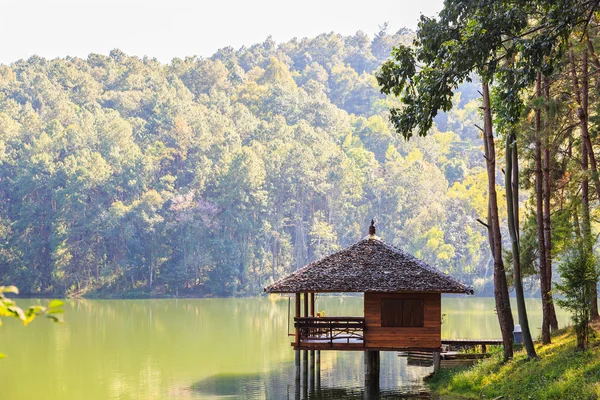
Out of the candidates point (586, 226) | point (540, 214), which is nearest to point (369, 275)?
point (540, 214)

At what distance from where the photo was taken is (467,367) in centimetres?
2453

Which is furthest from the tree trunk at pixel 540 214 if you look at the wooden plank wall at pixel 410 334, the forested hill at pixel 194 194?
the forested hill at pixel 194 194

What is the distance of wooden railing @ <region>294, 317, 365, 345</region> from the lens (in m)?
23.4

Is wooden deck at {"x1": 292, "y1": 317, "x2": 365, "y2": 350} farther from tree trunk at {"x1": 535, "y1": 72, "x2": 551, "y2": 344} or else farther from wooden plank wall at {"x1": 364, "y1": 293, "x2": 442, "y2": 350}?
tree trunk at {"x1": 535, "y1": 72, "x2": 551, "y2": 344}

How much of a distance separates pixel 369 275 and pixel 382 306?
913 millimetres

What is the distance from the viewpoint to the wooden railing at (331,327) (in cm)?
2338

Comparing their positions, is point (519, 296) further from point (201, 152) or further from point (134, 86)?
point (134, 86)

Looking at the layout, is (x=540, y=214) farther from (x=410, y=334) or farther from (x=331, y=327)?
(x=331, y=327)

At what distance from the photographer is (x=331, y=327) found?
76.1ft

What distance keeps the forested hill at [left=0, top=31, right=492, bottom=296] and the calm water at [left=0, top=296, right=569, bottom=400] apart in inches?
843

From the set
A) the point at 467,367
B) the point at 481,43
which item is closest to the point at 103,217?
the point at 467,367

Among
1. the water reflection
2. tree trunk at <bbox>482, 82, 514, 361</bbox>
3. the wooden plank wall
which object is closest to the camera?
tree trunk at <bbox>482, 82, 514, 361</bbox>

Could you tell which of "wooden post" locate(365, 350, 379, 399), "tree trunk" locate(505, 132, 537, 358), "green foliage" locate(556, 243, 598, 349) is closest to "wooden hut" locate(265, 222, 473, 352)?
"wooden post" locate(365, 350, 379, 399)

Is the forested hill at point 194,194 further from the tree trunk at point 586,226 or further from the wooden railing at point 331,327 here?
the tree trunk at point 586,226
